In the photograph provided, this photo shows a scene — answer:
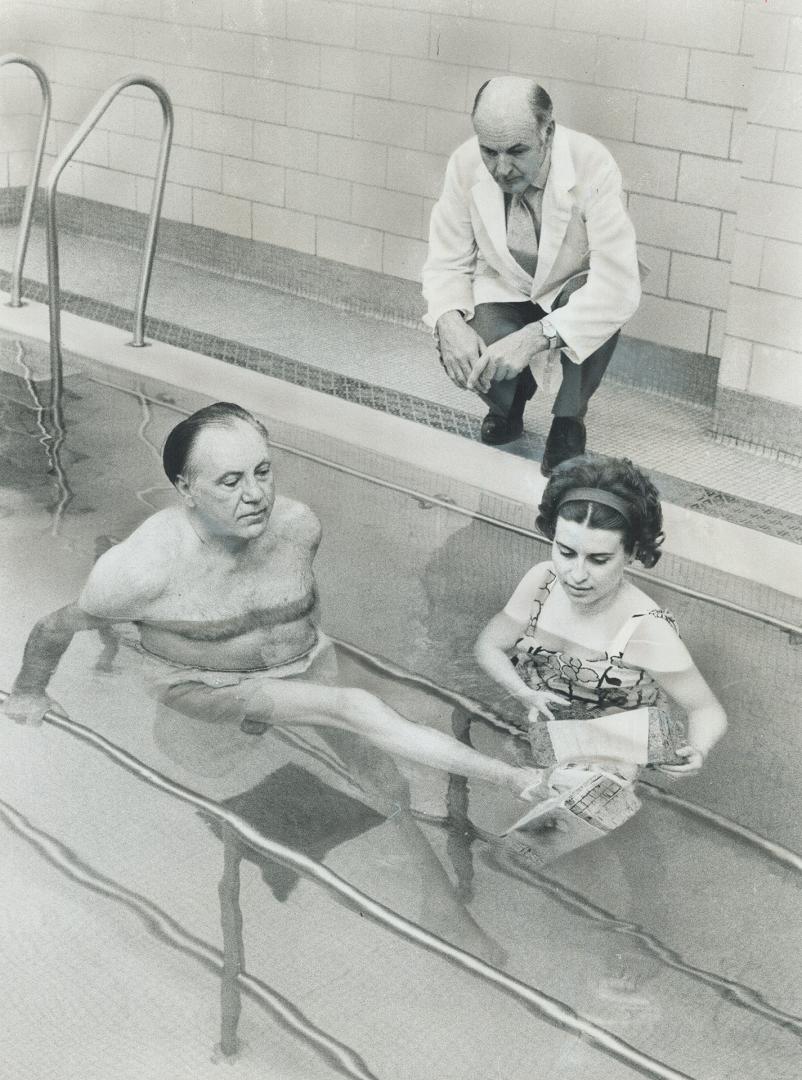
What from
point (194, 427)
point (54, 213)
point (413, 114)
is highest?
point (413, 114)

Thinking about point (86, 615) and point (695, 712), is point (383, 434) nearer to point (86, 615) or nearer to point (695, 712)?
point (86, 615)

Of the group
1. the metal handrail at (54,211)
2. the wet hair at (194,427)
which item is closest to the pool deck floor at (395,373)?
the metal handrail at (54,211)

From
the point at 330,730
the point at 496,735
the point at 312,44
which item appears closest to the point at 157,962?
the point at 330,730

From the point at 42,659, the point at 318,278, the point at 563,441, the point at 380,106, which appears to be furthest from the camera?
the point at 318,278

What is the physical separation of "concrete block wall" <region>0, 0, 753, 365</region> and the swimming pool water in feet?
4.46

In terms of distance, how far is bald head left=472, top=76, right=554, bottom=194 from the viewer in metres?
2.83

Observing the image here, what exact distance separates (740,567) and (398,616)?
2.41ft

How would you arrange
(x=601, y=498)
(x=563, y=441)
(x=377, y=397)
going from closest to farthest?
(x=601, y=498) < (x=563, y=441) < (x=377, y=397)

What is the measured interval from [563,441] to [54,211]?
4.97 feet

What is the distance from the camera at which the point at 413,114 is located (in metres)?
3.88

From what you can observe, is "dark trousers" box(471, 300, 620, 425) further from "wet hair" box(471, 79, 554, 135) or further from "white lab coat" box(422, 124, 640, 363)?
"wet hair" box(471, 79, 554, 135)

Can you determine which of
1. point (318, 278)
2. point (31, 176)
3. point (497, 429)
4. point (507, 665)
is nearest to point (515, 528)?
point (497, 429)

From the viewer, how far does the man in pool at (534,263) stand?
2.97 metres

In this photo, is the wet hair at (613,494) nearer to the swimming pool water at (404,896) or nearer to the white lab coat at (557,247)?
the swimming pool water at (404,896)
